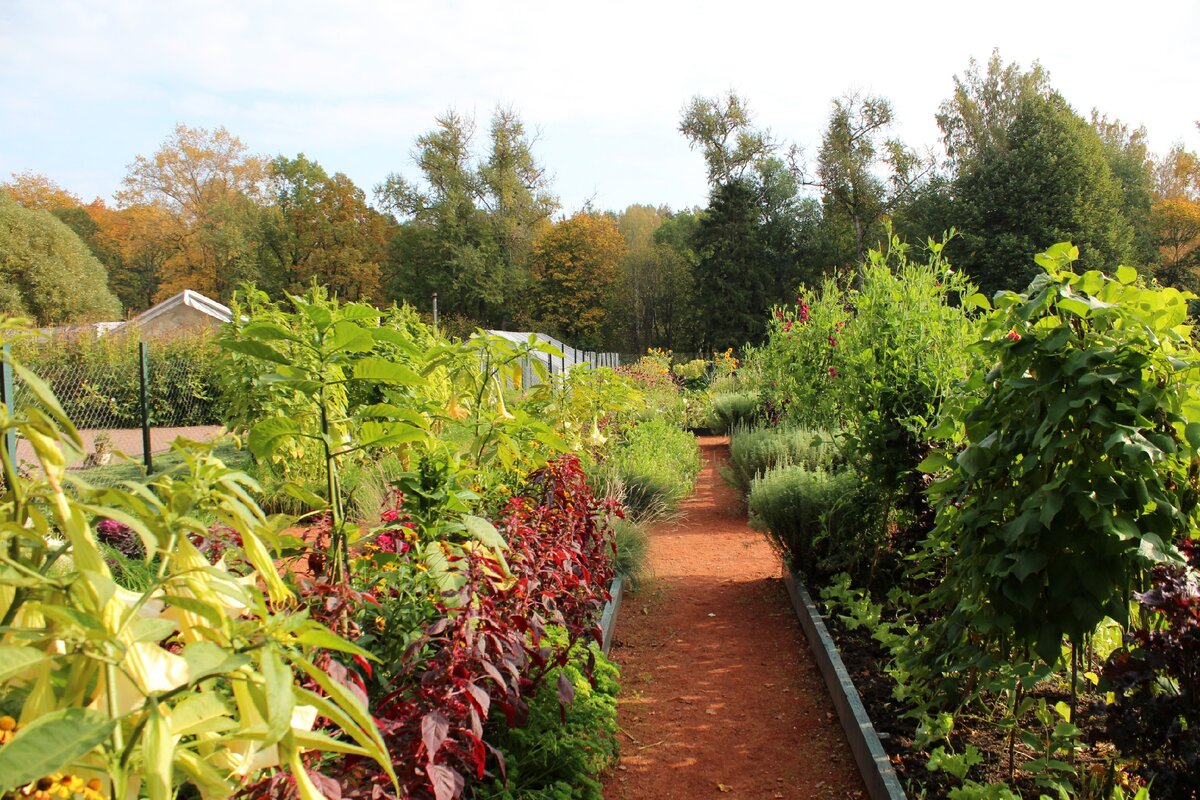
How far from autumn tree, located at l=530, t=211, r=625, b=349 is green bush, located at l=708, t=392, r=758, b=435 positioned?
2652cm

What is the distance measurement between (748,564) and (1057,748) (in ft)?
12.8

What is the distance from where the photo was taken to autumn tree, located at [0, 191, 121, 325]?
26.8 metres

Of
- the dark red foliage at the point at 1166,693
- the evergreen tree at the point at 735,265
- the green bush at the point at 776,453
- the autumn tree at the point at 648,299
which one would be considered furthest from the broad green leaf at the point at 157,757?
the autumn tree at the point at 648,299

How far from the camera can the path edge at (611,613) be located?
435cm

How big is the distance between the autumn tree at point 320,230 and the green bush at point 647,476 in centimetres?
3034

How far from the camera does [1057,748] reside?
268cm

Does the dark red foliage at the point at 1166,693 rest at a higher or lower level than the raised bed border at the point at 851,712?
higher

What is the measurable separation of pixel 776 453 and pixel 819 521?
2.81 m

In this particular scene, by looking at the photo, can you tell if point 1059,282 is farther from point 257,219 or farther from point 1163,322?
point 257,219

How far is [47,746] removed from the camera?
63 centimetres

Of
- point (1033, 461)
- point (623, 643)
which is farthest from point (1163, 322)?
point (623, 643)

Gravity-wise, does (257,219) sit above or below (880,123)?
below

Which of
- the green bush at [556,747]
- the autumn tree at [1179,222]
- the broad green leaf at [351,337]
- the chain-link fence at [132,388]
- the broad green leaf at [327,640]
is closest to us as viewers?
the broad green leaf at [327,640]

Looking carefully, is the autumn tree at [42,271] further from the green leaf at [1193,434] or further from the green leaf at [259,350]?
the green leaf at [1193,434]
